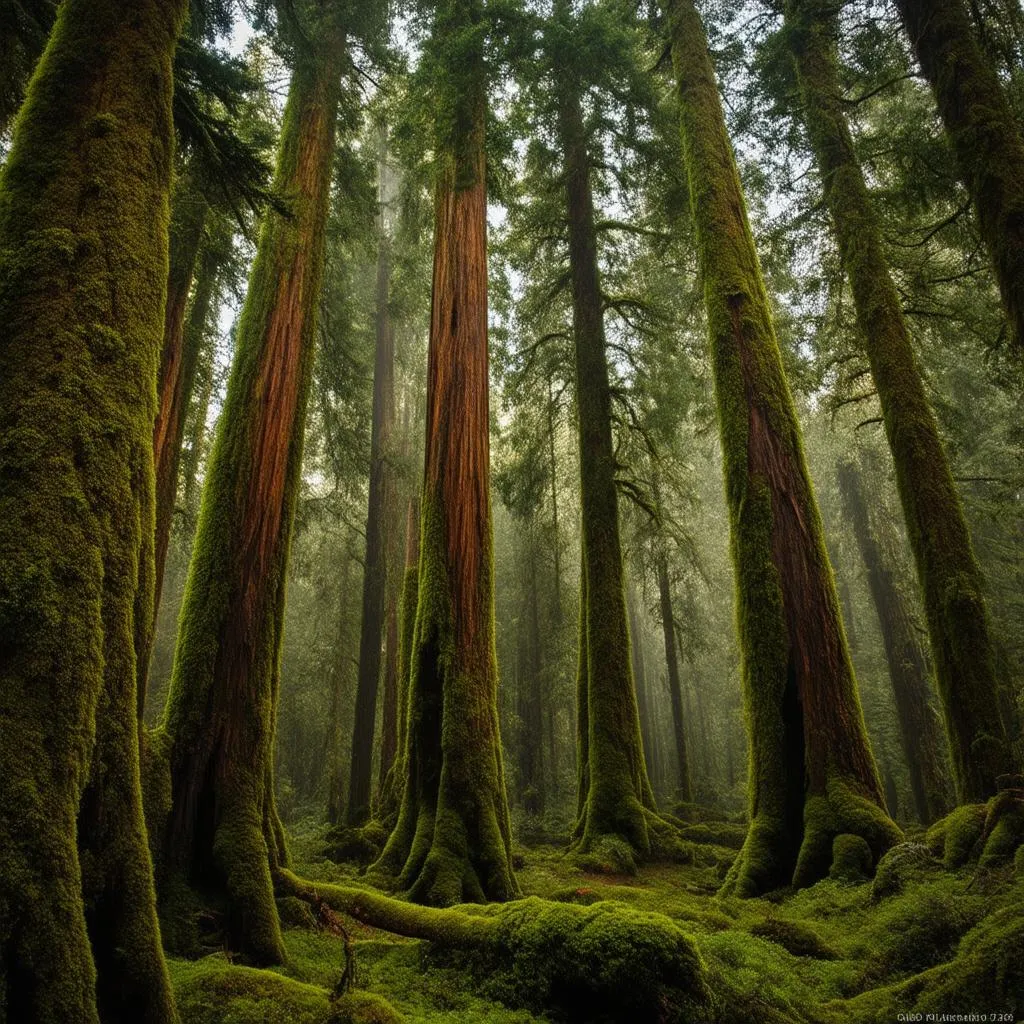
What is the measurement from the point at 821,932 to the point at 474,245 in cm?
779

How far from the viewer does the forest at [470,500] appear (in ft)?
7.13

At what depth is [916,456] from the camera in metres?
6.40

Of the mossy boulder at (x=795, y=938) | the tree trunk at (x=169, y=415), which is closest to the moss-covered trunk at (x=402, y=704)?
the tree trunk at (x=169, y=415)

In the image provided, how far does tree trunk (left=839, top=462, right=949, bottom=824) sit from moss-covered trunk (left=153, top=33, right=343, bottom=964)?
46.5 feet

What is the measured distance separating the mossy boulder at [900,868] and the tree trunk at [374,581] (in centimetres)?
1003

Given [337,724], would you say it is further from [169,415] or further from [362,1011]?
[362,1011]

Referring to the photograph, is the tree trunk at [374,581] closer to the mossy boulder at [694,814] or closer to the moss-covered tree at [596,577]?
the moss-covered tree at [596,577]

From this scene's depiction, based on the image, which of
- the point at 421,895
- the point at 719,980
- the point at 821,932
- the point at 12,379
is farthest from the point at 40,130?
the point at 821,932

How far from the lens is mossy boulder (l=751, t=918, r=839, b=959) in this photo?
357 centimetres

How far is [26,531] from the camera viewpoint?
197 centimetres

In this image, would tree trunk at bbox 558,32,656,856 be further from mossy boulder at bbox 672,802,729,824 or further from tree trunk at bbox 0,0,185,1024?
mossy boulder at bbox 672,802,729,824

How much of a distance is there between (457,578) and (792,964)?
4.25 m

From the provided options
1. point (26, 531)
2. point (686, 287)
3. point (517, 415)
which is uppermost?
point (686, 287)

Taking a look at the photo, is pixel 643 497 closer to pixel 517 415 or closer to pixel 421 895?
pixel 517 415
